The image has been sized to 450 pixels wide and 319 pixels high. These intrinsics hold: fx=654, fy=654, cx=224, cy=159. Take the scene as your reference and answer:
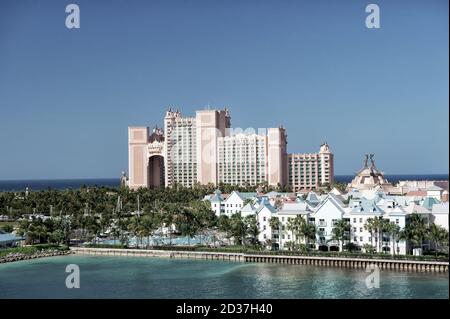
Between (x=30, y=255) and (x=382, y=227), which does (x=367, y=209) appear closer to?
(x=382, y=227)

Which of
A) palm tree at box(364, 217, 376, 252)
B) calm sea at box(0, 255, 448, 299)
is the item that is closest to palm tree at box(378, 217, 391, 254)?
palm tree at box(364, 217, 376, 252)

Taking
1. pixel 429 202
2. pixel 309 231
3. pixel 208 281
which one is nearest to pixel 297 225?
pixel 309 231

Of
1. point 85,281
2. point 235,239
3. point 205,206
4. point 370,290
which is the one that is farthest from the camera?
point 205,206

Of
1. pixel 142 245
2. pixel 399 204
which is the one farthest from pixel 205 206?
pixel 399 204

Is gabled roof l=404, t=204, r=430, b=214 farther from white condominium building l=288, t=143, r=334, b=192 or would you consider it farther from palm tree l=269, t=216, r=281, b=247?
white condominium building l=288, t=143, r=334, b=192

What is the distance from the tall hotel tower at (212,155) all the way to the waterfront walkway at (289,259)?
24156 millimetres

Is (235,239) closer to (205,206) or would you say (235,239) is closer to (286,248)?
(286,248)

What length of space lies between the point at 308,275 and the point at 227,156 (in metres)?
31.0

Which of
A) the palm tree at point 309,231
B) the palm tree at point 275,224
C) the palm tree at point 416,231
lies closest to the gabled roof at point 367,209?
the palm tree at point 416,231

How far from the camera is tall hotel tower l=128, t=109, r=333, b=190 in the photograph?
1970 inches

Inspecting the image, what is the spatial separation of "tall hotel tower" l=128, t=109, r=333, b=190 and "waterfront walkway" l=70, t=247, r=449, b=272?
24156 mm

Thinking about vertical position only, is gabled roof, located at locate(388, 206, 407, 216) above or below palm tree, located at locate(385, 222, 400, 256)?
above
